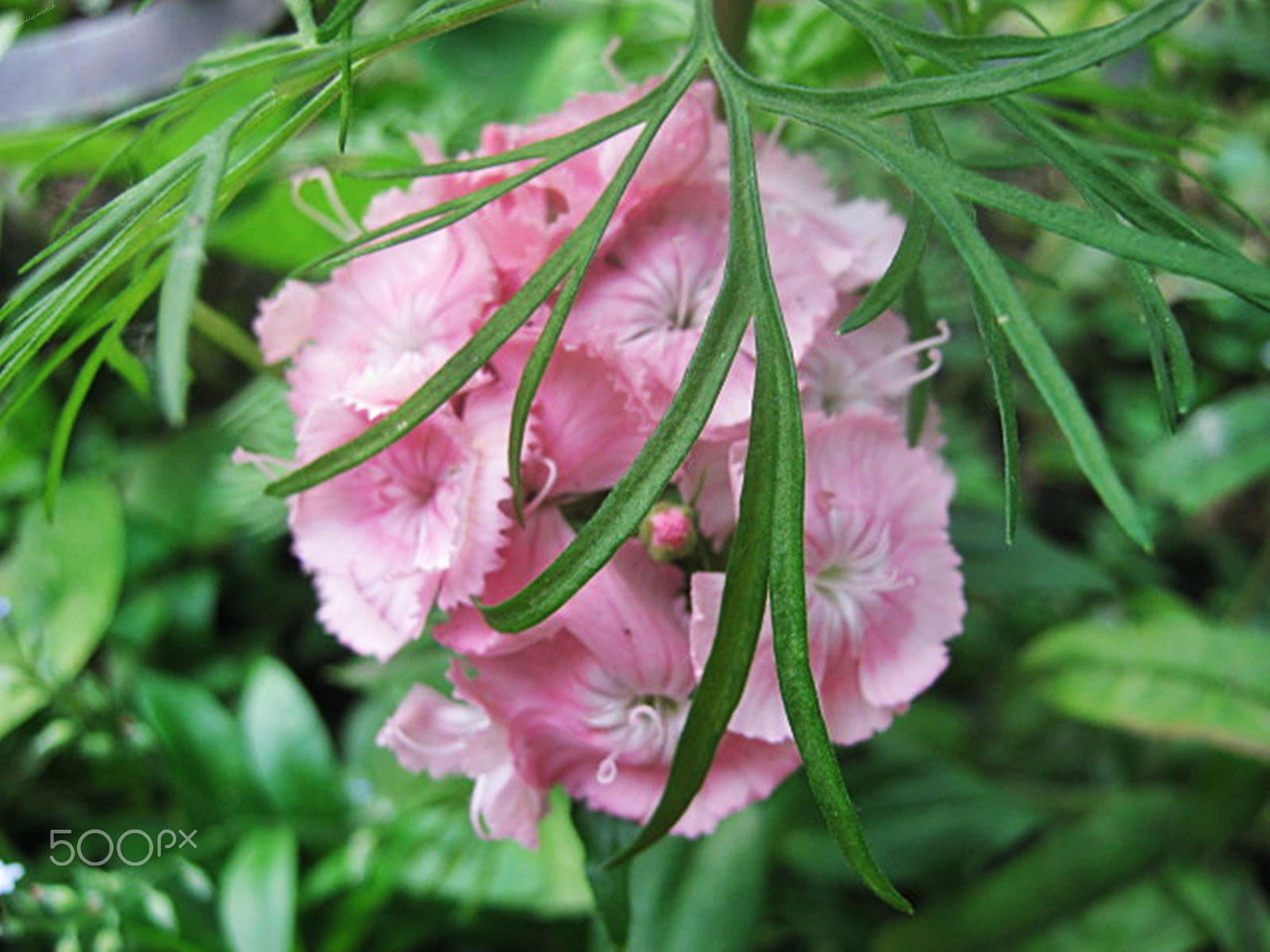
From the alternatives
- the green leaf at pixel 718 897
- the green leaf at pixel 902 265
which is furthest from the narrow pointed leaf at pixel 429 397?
the green leaf at pixel 718 897

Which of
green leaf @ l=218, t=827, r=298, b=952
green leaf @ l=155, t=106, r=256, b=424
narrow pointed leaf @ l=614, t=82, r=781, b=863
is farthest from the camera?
green leaf @ l=218, t=827, r=298, b=952

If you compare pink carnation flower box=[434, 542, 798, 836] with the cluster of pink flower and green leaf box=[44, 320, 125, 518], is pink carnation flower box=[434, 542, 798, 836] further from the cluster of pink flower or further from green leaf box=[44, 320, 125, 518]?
green leaf box=[44, 320, 125, 518]

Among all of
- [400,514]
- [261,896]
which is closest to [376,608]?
[400,514]

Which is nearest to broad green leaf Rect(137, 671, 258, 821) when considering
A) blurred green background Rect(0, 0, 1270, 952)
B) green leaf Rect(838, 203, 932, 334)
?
blurred green background Rect(0, 0, 1270, 952)

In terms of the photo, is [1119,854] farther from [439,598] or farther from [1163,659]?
[439,598]

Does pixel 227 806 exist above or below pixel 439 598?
below

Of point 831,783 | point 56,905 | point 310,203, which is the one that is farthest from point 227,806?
point 831,783
